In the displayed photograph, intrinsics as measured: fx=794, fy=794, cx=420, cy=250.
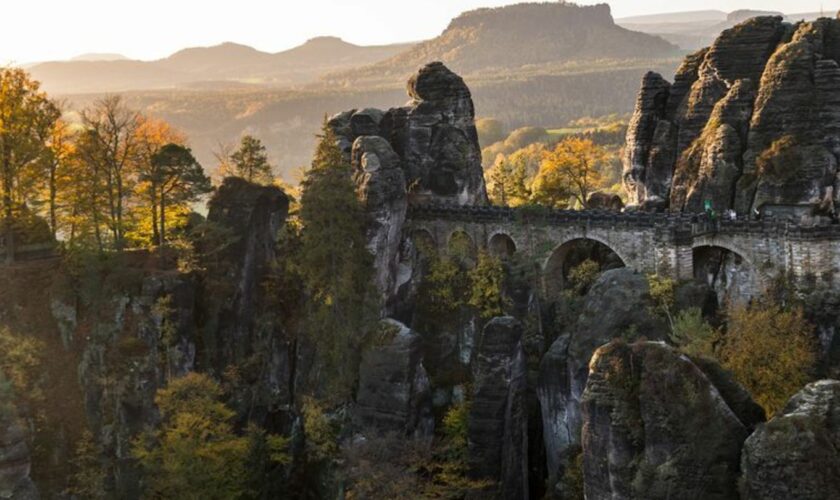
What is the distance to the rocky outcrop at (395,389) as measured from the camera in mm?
39438

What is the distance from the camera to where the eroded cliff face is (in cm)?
4238

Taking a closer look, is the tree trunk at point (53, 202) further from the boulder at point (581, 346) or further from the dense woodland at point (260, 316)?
the boulder at point (581, 346)

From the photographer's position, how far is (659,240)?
4303 centimetres

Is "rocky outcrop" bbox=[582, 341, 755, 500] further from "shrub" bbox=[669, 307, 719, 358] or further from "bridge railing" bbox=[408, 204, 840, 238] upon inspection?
"bridge railing" bbox=[408, 204, 840, 238]

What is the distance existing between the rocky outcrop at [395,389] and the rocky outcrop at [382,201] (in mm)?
4167

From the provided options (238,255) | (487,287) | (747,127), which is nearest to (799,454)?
(487,287)

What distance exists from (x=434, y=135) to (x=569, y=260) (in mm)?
12818

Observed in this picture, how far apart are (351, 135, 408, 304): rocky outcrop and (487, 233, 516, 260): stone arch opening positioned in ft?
21.9

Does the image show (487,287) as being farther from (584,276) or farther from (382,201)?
(382,201)

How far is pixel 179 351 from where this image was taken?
135 ft

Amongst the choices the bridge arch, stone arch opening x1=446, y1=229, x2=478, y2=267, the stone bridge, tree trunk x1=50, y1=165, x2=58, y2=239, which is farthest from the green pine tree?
the bridge arch

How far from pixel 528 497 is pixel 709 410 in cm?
1867

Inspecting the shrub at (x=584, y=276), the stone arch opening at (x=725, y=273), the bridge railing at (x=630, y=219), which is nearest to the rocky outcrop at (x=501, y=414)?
the shrub at (x=584, y=276)

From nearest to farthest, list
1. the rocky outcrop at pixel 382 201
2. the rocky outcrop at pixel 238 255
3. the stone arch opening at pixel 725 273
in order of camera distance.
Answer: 1. the stone arch opening at pixel 725 273
2. the rocky outcrop at pixel 238 255
3. the rocky outcrop at pixel 382 201
